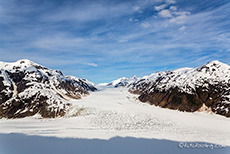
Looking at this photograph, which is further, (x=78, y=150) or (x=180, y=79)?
(x=180, y=79)

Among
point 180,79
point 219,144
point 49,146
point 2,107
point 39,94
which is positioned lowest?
point 219,144

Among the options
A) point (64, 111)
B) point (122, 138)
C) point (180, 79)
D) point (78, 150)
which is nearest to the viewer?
point (78, 150)

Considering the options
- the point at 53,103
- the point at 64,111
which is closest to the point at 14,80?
the point at 53,103

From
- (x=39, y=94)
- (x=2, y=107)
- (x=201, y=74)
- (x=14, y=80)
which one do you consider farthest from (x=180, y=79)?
(x=14, y=80)

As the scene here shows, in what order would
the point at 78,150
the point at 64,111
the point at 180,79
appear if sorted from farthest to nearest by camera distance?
the point at 180,79, the point at 64,111, the point at 78,150

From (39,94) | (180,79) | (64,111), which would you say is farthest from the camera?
(180,79)

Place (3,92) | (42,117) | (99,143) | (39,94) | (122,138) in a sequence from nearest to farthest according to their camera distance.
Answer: (99,143), (122,138), (42,117), (39,94), (3,92)

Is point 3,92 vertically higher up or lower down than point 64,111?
higher up

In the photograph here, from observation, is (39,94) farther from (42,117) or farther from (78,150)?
(78,150)

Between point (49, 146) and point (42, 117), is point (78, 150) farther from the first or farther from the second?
point (42, 117)
